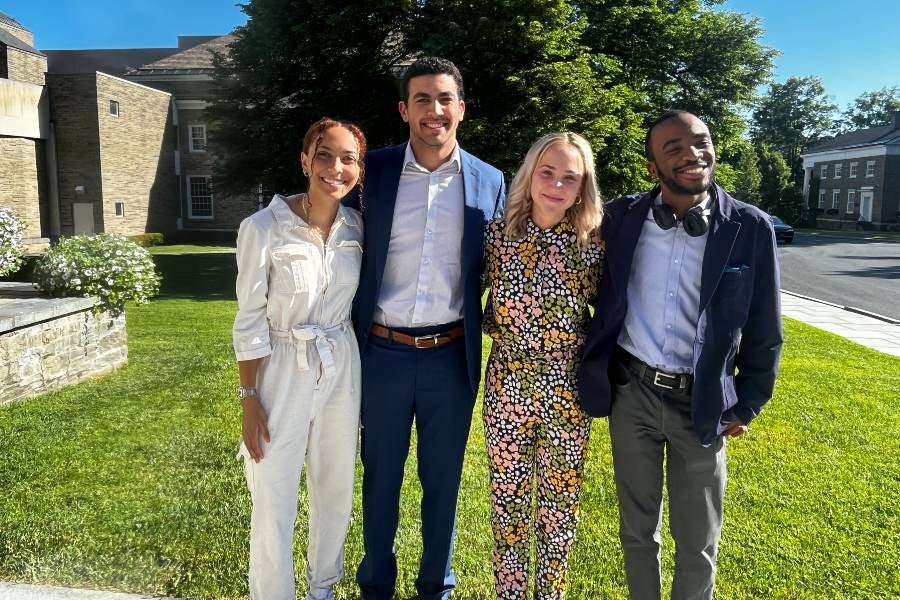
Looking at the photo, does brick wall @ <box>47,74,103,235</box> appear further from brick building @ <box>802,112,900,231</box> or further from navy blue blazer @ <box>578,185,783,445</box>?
brick building @ <box>802,112,900,231</box>

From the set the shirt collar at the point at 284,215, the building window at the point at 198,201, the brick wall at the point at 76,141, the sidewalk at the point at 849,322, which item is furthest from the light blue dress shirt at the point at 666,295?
the building window at the point at 198,201

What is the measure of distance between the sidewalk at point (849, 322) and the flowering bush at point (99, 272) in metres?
9.29

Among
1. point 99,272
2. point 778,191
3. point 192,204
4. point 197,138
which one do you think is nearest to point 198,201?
point 192,204

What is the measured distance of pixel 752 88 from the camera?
22.3 metres

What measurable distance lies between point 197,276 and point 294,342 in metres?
17.1

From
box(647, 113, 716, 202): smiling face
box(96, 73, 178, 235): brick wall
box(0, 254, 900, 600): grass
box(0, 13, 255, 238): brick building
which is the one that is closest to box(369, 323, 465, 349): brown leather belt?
box(647, 113, 716, 202): smiling face

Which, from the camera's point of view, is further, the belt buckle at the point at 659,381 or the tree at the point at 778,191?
the tree at the point at 778,191

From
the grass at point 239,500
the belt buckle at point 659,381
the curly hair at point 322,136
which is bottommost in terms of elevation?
the grass at point 239,500

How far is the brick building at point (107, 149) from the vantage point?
85.0 ft

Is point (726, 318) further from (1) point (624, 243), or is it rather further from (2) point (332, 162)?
(2) point (332, 162)

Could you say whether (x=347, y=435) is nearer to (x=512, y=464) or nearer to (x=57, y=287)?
(x=512, y=464)

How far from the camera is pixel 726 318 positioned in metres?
2.41

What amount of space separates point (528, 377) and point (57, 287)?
619cm

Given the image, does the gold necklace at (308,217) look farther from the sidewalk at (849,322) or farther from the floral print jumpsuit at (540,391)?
the sidewalk at (849,322)
